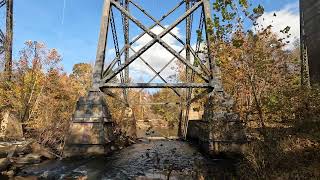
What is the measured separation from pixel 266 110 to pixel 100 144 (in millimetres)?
5751

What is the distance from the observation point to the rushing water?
23.8ft

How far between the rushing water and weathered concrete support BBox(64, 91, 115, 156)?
0.40 metres

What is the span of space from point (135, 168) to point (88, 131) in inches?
101

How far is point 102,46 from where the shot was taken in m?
11.4

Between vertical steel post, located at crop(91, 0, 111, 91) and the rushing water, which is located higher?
vertical steel post, located at crop(91, 0, 111, 91)

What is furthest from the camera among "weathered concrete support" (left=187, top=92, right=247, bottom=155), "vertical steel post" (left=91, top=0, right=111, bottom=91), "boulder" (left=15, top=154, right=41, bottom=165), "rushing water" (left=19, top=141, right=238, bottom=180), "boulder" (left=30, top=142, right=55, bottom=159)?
"vertical steel post" (left=91, top=0, right=111, bottom=91)

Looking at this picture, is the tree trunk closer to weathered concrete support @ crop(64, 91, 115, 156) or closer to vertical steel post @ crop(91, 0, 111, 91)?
vertical steel post @ crop(91, 0, 111, 91)

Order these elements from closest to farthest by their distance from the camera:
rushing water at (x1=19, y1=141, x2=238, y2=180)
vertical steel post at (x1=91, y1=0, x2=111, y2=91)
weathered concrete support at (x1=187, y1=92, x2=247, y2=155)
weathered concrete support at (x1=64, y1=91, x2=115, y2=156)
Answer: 1. rushing water at (x1=19, y1=141, x2=238, y2=180)
2. weathered concrete support at (x1=187, y1=92, x2=247, y2=155)
3. weathered concrete support at (x1=64, y1=91, x2=115, y2=156)
4. vertical steel post at (x1=91, y1=0, x2=111, y2=91)

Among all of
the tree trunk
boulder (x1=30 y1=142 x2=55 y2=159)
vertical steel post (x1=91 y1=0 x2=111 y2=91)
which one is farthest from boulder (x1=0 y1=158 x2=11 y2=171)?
the tree trunk

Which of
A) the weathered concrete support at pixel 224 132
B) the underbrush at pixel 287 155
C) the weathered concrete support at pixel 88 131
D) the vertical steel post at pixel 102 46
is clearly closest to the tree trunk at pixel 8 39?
the vertical steel post at pixel 102 46

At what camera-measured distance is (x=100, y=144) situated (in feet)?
32.2

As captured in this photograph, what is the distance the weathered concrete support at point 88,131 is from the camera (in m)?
9.77

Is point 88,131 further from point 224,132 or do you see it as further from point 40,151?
point 224,132

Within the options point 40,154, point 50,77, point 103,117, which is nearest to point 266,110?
point 103,117
